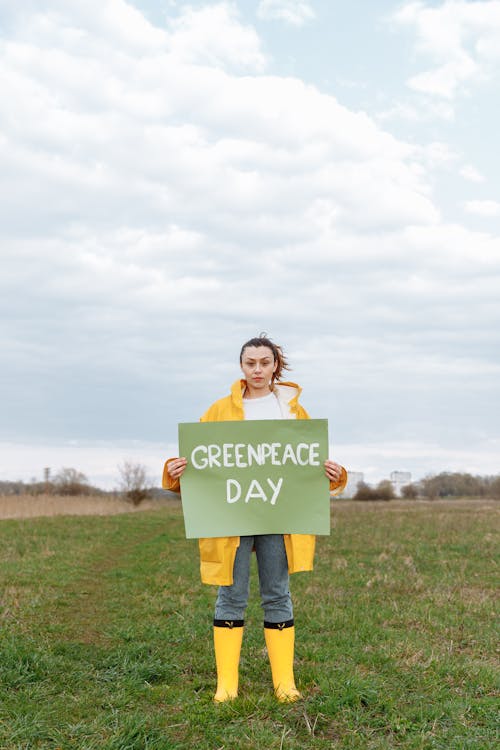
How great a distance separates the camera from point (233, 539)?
18.0ft

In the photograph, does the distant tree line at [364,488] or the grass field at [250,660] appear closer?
the grass field at [250,660]

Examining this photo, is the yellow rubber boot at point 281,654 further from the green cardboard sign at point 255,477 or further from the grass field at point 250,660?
the green cardboard sign at point 255,477

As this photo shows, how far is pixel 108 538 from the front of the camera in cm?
1972

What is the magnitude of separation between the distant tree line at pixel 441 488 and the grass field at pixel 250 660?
59.3 m

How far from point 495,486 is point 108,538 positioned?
77.7 metres

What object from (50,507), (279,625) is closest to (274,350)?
(279,625)

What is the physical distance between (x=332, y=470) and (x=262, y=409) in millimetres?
734

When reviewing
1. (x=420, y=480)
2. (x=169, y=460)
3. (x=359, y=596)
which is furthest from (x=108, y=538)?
(x=420, y=480)

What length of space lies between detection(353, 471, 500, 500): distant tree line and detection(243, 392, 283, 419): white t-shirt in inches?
2608

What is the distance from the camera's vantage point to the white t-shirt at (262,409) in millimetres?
5719

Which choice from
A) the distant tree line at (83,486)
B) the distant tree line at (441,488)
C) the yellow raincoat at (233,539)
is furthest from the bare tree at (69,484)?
the yellow raincoat at (233,539)

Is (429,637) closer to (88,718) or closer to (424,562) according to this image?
(88,718)

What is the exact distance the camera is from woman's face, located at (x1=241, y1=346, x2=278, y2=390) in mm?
5566

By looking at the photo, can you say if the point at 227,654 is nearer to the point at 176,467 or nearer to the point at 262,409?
the point at 176,467
